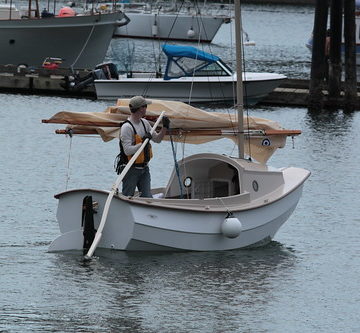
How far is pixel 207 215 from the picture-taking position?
19625 mm

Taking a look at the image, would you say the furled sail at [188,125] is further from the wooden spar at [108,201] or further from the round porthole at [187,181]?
the wooden spar at [108,201]

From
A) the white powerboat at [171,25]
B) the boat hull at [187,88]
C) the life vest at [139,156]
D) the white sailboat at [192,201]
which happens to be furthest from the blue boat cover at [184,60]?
the white powerboat at [171,25]

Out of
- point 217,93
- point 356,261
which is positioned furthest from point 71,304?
point 217,93

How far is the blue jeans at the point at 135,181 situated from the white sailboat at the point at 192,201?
269 millimetres

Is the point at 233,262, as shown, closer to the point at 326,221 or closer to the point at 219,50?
the point at 326,221

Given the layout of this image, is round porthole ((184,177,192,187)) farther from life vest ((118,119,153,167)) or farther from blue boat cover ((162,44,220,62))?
blue boat cover ((162,44,220,62))

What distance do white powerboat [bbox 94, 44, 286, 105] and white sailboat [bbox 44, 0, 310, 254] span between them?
21.2m

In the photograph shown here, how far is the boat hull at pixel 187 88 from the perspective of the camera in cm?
4400

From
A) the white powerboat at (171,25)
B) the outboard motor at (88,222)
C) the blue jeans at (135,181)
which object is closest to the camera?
the outboard motor at (88,222)

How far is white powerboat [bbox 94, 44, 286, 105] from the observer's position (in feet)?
144

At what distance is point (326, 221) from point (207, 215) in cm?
581

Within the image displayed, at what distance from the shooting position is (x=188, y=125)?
68.4 ft

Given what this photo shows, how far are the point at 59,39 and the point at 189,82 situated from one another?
15490mm

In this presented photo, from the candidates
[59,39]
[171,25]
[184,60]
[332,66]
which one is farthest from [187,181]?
[171,25]
